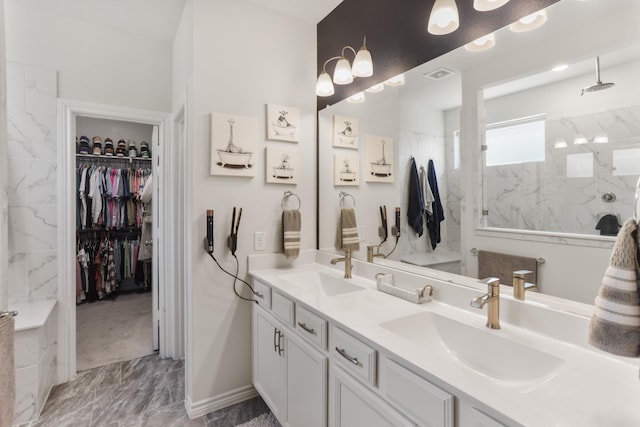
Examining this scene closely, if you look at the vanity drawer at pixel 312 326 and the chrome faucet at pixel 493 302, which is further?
the vanity drawer at pixel 312 326

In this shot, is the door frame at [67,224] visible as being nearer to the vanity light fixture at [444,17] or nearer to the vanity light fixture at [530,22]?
the vanity light fixture at [444,17]

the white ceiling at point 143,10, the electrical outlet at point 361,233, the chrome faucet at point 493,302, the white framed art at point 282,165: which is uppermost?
the white ceiling at point 143,10

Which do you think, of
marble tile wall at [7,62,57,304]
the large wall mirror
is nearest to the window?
the large wall mirror

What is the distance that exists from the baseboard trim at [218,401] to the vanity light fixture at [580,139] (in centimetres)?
231

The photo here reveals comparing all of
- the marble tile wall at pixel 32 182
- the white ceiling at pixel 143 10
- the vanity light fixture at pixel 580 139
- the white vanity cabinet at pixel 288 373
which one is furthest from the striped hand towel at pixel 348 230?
the marble tile wall at pixel 32 182

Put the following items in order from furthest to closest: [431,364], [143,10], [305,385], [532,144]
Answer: [143,10] < [305,385] < [532,144] < [431,364]

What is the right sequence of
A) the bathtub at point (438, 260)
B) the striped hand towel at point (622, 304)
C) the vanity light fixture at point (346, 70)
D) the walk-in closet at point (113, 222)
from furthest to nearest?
the walk-in closet at point (113, 222)
the vanity light fixture at point (346, 70)
the bathtub at point (438, 260)
the striped hand towel at point (622, 304)

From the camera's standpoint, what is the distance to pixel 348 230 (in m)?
2.21

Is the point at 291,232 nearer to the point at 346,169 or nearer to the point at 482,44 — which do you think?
the point at 346,169

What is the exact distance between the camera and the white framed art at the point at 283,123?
2215mm

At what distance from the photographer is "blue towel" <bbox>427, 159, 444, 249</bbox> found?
1626mm

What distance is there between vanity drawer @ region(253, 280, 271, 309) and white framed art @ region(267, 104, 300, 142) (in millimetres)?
1027

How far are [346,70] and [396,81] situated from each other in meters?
0.34

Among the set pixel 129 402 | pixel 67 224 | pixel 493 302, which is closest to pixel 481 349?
pixel 493 302
